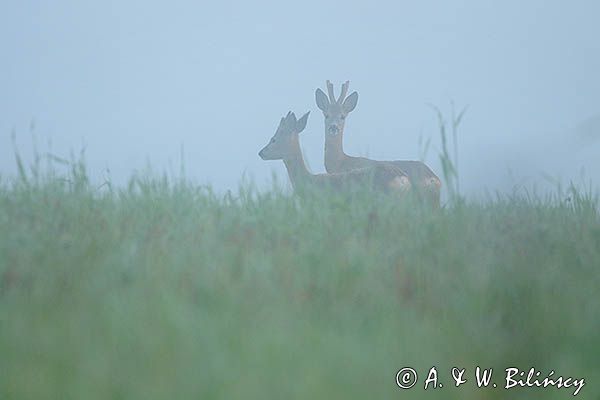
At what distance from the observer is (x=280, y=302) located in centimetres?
220

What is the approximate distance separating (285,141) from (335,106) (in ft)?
7.20

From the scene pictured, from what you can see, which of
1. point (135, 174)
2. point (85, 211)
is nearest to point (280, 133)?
point (135, 174)

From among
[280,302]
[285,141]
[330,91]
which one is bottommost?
[280,302]

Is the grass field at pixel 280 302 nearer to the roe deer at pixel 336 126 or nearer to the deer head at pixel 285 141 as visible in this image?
the deer head at pixel 285 141

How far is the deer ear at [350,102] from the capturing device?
36.6ft

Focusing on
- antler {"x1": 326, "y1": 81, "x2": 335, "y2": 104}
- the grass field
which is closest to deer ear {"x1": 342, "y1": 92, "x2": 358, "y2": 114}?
antler {"x1": 326, "y1": 81, "x2": 335, "y2": 104}

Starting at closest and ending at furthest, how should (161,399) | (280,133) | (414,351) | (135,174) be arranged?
(161,399) → (414,351) → (135,174) → (280,133)

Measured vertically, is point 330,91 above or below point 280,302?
above

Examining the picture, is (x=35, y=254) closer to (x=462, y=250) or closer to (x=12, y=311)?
(x=12, y=311)

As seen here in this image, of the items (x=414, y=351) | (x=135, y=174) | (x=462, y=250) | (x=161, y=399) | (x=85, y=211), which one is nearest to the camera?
(x=161, y=399)

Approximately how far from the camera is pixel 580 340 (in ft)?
6.75

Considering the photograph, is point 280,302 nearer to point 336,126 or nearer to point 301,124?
point 301,124

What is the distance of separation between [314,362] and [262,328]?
0.24 metres

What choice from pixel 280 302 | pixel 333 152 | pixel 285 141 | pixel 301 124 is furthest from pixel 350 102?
pixel 280 302
